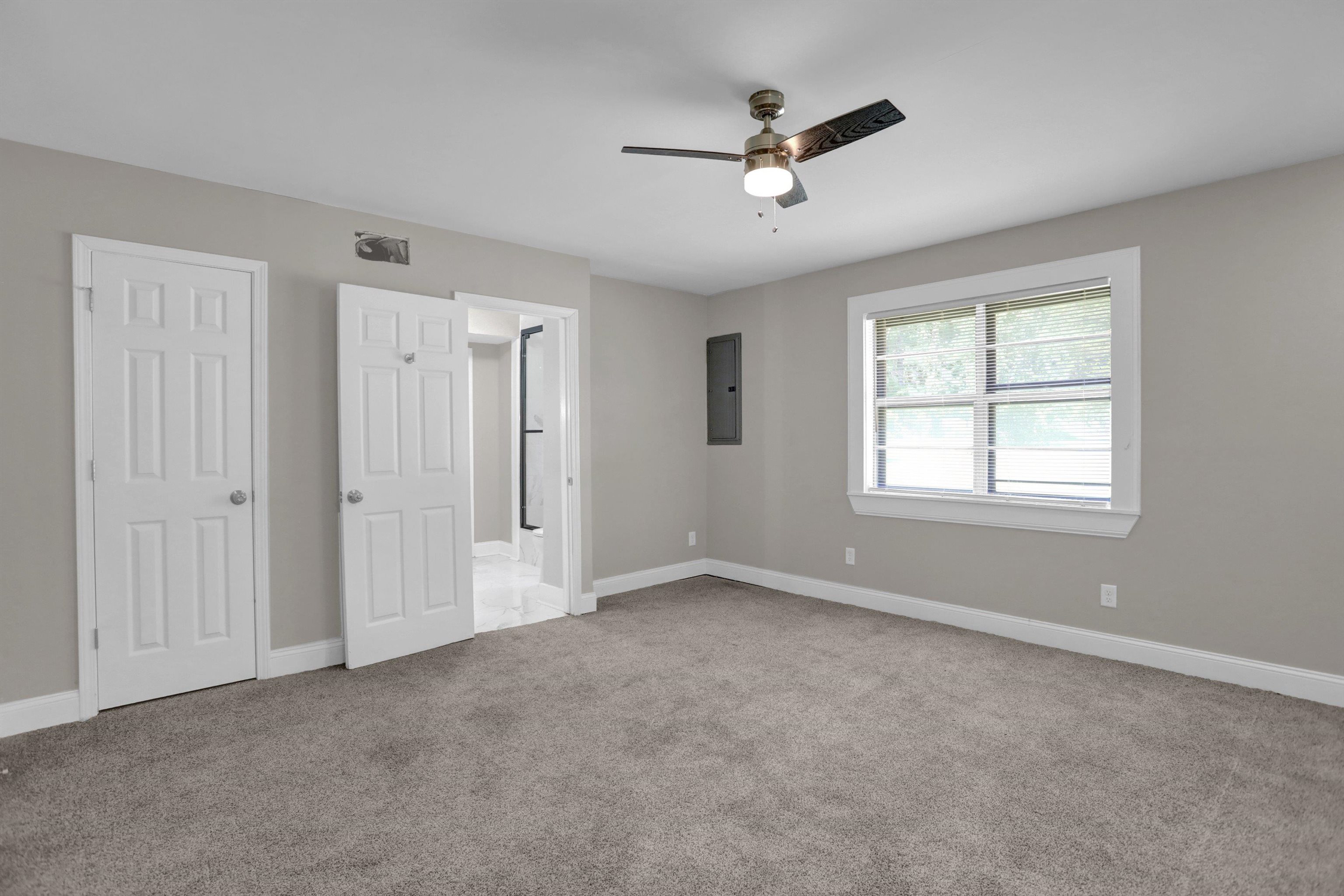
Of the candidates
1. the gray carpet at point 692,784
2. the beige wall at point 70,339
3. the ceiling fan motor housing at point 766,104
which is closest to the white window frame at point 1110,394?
the gray carpet at point 692,784

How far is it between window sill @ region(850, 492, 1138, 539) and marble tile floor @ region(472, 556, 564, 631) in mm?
2427

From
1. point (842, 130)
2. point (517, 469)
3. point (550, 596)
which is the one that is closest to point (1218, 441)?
point (842, 130)

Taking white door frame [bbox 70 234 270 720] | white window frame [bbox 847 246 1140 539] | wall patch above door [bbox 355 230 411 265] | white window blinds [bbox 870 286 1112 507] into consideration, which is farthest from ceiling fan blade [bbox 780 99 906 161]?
white door frame [bbox 70 234 270 720]

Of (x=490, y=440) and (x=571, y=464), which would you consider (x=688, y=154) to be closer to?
(x=571, y=464)

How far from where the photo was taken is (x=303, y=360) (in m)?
3.50

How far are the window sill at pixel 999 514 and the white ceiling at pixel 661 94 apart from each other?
1.71 metres

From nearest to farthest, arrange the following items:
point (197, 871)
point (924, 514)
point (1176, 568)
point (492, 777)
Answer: point (197, 871), point (492, 777), point (1176, 568), point (924, 514)

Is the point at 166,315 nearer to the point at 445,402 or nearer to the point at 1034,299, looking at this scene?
the point at 445,402

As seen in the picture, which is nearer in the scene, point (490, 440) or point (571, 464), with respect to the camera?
point (571, 464)

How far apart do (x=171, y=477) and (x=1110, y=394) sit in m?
4.85

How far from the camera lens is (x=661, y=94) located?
2424 mm

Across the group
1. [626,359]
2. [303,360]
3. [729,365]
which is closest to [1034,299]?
[729,365]

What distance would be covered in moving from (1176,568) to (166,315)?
204 inches

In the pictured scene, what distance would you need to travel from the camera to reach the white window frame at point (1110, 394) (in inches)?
140
